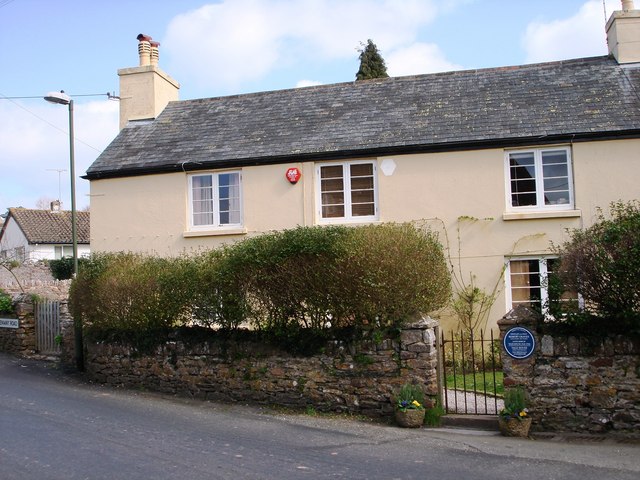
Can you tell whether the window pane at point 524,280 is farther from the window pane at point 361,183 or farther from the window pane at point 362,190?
the window pane at point 361,183

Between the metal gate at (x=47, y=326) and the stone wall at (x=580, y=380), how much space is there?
12.4 metres

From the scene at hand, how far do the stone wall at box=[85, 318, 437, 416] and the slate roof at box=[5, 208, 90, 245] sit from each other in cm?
3268

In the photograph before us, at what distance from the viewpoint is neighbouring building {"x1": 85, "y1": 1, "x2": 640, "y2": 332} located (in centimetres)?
1461

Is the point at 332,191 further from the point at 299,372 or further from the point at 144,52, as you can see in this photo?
the point at 144,52

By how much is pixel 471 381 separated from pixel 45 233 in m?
38.5

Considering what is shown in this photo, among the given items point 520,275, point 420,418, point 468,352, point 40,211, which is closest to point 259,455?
point 420,418

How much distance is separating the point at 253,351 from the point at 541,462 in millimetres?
5094

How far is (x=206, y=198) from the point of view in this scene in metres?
16.7

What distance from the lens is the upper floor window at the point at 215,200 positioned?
16.5 metres

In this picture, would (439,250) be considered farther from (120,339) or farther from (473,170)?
(120,339)

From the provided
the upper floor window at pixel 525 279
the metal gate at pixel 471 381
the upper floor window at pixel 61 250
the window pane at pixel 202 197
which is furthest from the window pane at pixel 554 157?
the upper floor window at pixel 61 250

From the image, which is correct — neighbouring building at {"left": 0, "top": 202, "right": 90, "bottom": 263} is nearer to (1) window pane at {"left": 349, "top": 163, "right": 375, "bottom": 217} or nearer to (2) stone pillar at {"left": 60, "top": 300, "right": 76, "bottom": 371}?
(2) stone pillar at {"left": 60, "top": 300, "right": 76, "bottom": 371}

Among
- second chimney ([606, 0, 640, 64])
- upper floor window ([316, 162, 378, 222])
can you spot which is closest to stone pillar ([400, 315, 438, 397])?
upper floor window ([316, 162, 378, 222])

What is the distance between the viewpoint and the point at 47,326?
1727 cm
